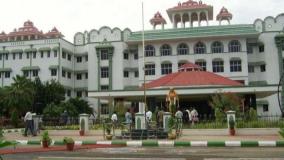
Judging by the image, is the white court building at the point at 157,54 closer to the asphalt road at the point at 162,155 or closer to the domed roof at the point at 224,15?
the domed roof at the point at 224,15

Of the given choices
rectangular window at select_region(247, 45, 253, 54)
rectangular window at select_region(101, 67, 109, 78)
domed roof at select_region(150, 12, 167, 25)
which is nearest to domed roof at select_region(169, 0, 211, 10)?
domed roof at select_region(150, 12, 167, 25)

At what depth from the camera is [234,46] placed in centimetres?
5034

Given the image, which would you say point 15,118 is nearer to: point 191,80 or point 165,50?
point 191,80

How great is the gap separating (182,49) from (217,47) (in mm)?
4327

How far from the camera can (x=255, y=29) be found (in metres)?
50.0

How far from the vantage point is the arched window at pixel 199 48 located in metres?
51.0

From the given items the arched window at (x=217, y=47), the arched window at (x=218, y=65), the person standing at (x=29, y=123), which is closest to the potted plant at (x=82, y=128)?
the person standing at (x=29, y=123)

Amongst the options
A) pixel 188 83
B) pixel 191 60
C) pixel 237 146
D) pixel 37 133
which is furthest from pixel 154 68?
pixel 237 146

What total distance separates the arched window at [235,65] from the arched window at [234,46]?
1.24m

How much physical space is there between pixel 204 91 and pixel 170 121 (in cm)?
1184

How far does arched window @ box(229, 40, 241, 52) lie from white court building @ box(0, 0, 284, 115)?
0.12 meters

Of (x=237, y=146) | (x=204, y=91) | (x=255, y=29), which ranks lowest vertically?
(x=237, y=146)

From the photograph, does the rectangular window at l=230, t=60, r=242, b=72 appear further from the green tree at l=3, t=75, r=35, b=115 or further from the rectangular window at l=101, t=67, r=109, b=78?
the green tree at l=3, t=75, r=35, b=115

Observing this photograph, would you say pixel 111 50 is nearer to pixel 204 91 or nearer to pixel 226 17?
pixel 226 17
